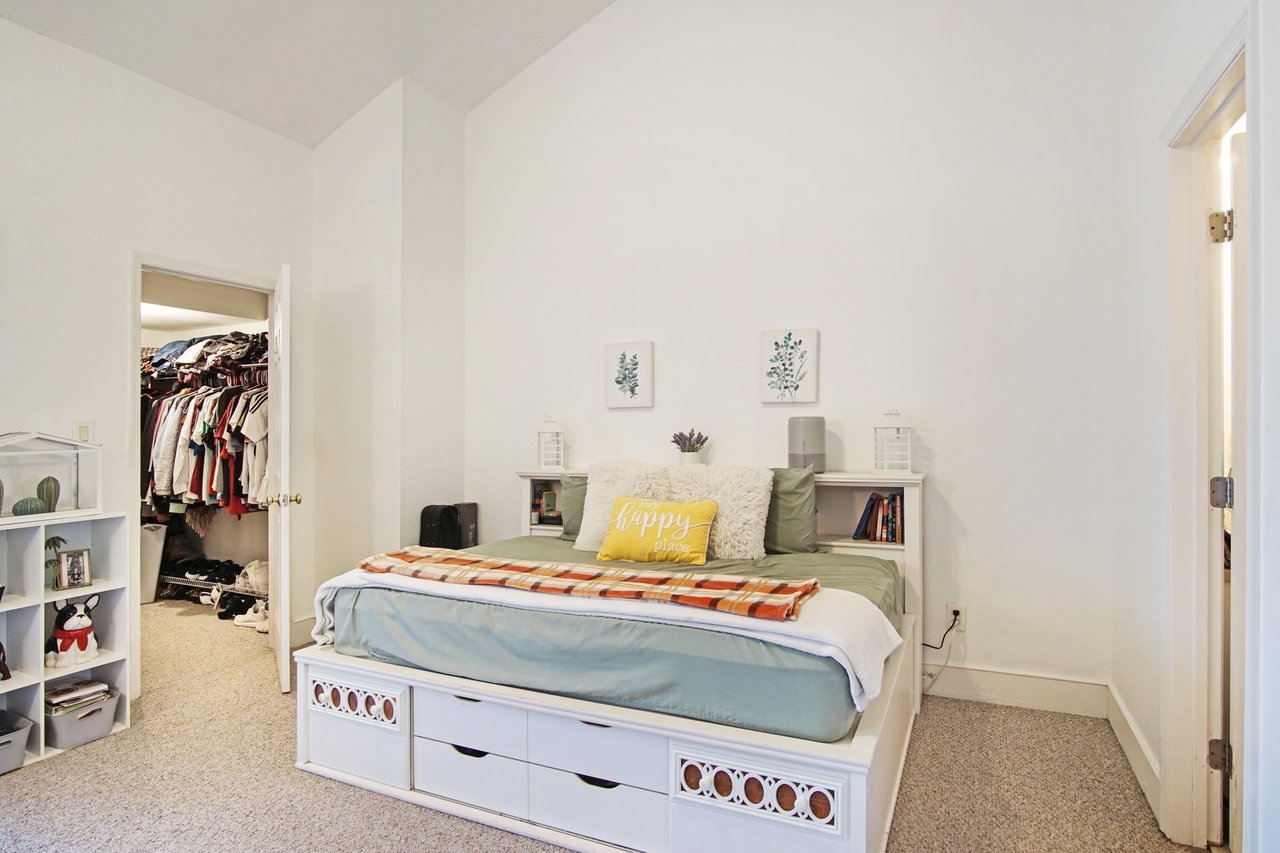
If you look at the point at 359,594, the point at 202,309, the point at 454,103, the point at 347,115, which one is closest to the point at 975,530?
the point at 359,594

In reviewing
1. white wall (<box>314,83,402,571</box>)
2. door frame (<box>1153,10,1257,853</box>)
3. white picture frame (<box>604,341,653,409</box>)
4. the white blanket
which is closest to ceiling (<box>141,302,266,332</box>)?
white wall (<box>314,83,402,571</box>)

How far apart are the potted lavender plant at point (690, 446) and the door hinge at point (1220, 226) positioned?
209 centimetres

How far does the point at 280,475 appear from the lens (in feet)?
10.5

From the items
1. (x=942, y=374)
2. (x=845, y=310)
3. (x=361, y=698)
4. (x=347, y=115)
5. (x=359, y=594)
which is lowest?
Result: (x=361, y=698)

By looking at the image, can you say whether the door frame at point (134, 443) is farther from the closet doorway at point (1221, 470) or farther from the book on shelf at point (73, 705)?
the closet doorway at point (1221, 470)

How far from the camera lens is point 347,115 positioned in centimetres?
391

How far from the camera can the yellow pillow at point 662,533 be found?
277 centimetres

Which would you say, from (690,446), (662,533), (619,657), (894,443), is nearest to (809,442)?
(894,443)

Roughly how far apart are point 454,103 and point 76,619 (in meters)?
3.18

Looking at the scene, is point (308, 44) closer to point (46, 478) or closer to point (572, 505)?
point (46, 478)

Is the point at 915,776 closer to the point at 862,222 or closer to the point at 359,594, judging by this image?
the point at 359,594

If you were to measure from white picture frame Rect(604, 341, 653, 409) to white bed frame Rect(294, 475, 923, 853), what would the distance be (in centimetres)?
181

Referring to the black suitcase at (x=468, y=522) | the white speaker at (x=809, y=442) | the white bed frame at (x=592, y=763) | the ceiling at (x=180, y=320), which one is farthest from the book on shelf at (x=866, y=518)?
the ceiling at (x=180, y=320)

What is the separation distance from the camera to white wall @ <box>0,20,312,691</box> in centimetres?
272
